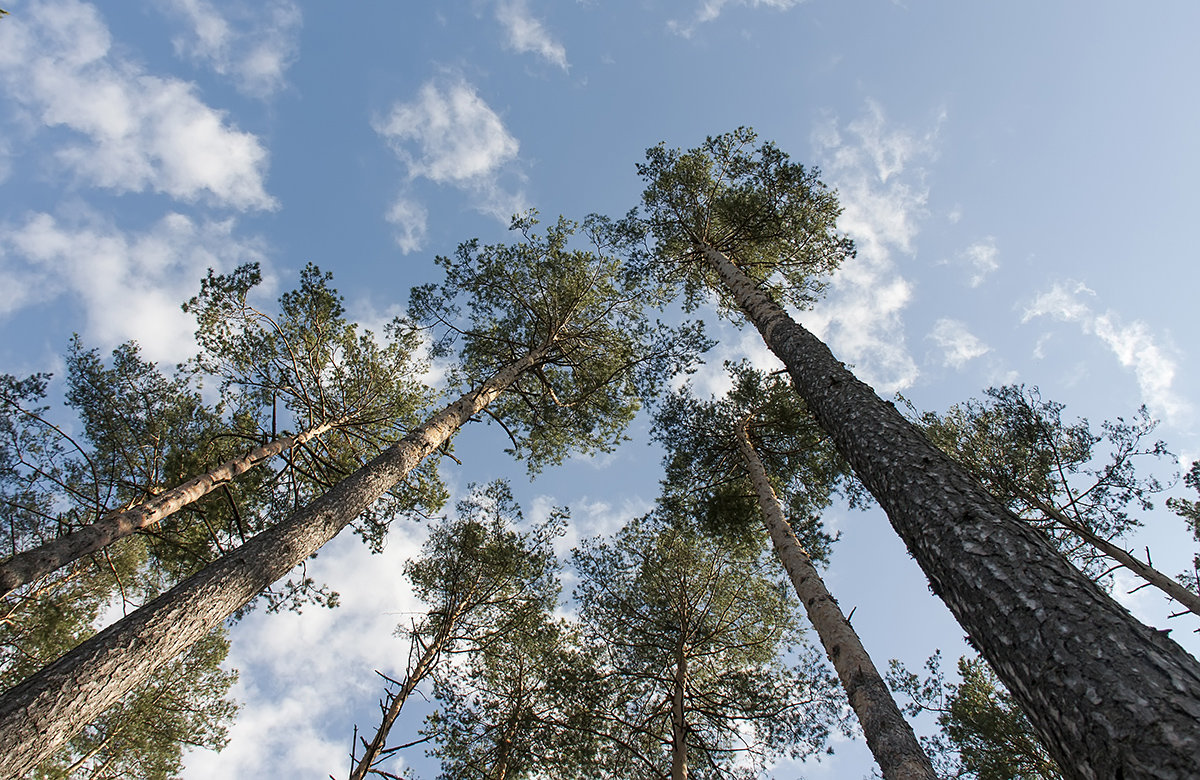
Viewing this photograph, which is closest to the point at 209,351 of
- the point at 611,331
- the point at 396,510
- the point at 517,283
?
the point at 396,510

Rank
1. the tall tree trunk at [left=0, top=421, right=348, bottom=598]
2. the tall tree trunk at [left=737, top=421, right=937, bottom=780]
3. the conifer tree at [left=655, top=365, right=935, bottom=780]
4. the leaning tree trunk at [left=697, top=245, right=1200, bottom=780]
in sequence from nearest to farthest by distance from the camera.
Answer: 1. the leaning tree trunk at [left=697, top=245, right=1200, bottom=780]
2. the tall tree trunk at [left=737, top=421, right=937, bottom=780]
3. the tall tree trunk at [left=0, top=421, right=348, bottom=598]
4. the conifer tree at [left=655, top=365, right=935, bottom=780]

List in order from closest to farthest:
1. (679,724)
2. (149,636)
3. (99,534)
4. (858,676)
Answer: (149,636) → (858,676) → (99,534) → (679,724)

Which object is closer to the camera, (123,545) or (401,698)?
(401,698)

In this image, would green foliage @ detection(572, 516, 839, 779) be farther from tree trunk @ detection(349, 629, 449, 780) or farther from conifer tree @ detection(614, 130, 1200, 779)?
conifer tree @ detection(614, 130, 1200, 779)

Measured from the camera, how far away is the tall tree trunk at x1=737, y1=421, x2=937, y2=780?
14.3 ft

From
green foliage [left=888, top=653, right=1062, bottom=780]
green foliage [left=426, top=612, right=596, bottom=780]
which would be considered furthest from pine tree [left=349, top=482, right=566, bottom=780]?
green foliage [left=888, top=653, right=1062, bottom=780]

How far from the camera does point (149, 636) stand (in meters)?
4.08

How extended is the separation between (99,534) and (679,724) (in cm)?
780

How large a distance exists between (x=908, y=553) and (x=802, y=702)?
6827 millimetres

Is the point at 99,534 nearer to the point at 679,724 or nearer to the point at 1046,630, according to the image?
the point at 679,724

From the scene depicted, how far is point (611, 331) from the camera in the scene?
44.1ft

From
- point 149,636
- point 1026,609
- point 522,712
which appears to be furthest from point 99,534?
point 1026,609

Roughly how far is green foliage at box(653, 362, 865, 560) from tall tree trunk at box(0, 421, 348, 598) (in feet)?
25.7

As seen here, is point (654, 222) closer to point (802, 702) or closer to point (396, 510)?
point (396, 510)
